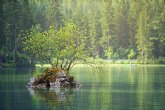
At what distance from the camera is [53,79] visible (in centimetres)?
5912

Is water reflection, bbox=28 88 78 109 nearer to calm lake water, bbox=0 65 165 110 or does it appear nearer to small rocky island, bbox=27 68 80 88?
calm lake water, bbox=0 65 165 110

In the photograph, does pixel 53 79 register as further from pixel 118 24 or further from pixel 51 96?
pixel 118 24

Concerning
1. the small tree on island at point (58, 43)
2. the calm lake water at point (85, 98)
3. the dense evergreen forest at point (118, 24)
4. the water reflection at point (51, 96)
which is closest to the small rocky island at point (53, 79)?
the calm lake water at point (85, 98)

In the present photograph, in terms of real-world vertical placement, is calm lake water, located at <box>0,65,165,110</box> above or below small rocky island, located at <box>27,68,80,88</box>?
below

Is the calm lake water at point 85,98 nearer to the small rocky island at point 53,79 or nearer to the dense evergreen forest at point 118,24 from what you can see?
the small rocky island at point 53,79

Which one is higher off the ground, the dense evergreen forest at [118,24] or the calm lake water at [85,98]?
the dense evergreen forest at [118,24]

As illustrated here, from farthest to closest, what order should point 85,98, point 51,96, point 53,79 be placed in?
point 53,79
point 51,96
point 85,98

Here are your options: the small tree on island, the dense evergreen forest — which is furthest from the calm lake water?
the dense evergreen forest

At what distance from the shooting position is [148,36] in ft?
517

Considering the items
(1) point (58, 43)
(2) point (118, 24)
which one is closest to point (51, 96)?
(1) point (58, 43)

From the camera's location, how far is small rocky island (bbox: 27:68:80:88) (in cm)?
5869

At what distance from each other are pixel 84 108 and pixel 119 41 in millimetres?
129227

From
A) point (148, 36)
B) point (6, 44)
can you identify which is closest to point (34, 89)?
point (6, 44)

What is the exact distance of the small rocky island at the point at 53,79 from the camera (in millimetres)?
58688
